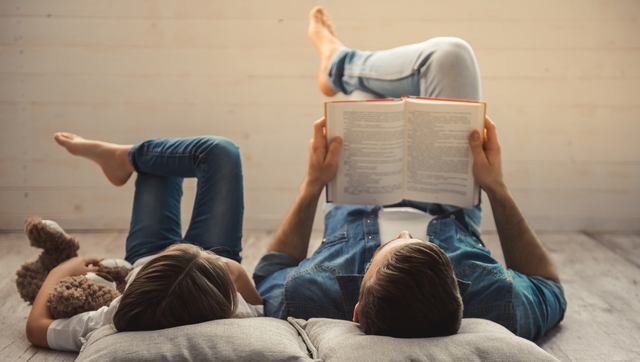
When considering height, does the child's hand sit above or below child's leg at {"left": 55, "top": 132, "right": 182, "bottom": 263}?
below

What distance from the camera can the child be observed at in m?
0.85

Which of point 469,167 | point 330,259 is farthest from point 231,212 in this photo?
point 469,167

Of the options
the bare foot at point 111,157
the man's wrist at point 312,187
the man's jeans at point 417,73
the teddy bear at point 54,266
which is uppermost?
the man's jeans at point 417,73

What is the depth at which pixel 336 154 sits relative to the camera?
1341mm

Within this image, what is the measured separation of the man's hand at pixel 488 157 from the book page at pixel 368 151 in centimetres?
19

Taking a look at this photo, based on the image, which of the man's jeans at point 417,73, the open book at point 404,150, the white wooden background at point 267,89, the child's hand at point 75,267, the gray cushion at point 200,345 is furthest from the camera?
the white wooden background at point 267,89

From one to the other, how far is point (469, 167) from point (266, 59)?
1333 mm

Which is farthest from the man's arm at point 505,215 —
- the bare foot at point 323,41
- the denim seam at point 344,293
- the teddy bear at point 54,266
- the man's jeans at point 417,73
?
the teddy bear at point 54,266

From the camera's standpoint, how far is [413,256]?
0.83 m

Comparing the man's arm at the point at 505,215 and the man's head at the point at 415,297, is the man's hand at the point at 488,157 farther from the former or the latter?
→ the man's head at the point at 415,297

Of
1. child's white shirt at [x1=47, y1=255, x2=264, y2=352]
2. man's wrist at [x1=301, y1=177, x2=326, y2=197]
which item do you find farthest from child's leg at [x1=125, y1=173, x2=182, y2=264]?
man's wrist at [x1=301, y1=177, x2=326, y2=197]

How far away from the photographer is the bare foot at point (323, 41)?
175 centimetres

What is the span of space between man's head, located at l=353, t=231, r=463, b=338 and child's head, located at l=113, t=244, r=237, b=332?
275 mm

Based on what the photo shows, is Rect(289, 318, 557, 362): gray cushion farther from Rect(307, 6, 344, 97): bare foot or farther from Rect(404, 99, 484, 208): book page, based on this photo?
Rect(307, 6, 344, 97): bare foot
